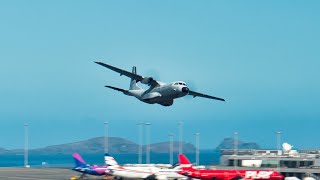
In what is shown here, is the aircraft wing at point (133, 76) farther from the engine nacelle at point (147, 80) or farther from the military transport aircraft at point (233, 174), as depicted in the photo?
the military transport aircraft at point (233, 174)

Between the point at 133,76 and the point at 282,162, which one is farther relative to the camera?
the point at 282,162

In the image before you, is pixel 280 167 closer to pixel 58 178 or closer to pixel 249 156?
pixel 249 156

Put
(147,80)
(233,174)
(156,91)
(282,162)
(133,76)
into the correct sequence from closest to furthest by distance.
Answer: (156,91), (147,80), (133,76), (233,174), (282,162)

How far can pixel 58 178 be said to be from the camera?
6073 inches

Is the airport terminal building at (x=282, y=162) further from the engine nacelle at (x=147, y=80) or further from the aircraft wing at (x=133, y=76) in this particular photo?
the engine nacelle at (x=147, y=80)

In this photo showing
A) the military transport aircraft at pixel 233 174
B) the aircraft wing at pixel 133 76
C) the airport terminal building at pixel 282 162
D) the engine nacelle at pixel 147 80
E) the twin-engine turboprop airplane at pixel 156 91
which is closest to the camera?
the twin-engine turboprop airplane at pixel 156 91

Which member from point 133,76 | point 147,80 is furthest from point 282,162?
point 147,80

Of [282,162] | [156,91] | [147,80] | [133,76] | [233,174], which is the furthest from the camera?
[282,162]

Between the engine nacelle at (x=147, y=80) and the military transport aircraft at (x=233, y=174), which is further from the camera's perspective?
the military transport aircraft at (x=233, y=174)

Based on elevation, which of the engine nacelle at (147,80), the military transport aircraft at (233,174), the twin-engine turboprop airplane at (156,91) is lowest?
the military transport aircraft at (233,174)

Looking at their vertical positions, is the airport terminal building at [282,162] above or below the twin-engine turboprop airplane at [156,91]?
below

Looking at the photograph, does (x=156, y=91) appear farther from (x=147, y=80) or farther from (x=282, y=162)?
(x=282, y=162)

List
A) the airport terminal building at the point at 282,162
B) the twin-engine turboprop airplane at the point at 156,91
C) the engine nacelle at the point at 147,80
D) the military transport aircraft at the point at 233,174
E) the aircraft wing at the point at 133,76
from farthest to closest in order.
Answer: the airport terminal building at the point at 282,162 < the military transport aircraft at the point at 233,174 < the engine nacelle at the point at 147,80 < the aircraft wing at the point at 133,76 < the twin-engine turboprop airplane at the point at 156,91

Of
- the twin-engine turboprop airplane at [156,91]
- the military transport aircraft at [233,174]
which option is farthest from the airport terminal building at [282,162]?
the twin-engine turboprop airplane at [156,91]
